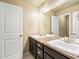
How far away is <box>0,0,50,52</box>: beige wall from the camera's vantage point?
3.30m

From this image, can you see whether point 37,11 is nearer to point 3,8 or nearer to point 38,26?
point 38,26

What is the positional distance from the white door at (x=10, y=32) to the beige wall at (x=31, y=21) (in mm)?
475

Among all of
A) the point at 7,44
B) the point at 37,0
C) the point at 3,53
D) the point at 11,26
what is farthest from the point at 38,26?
the point at 3,53

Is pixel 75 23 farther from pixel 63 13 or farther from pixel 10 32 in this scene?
pixel 10 32

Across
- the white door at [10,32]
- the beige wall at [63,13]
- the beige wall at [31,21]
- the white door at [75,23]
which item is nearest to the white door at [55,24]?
the beige wall at [63,13]

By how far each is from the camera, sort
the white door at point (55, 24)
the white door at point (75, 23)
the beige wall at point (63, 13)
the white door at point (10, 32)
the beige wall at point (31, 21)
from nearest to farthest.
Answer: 1. the white door at point (75, 23)
2. the beige wall at point (63, 13)
3. the white door at point (10, 32)
4. the white door at point (55, 24)
5. the beige wall at point (31, 21)

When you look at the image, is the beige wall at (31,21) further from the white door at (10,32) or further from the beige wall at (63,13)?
the beige wall at (63,13)

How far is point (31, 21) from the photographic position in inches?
138

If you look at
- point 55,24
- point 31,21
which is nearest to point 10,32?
point 31,21

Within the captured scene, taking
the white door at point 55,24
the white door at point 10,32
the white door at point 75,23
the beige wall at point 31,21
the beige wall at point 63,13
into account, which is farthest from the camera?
the beige wall at point 31,21

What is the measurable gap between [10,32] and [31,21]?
119cm

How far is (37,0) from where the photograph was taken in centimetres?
324

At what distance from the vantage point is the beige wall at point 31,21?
3.30 metres

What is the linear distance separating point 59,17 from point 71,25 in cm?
65
